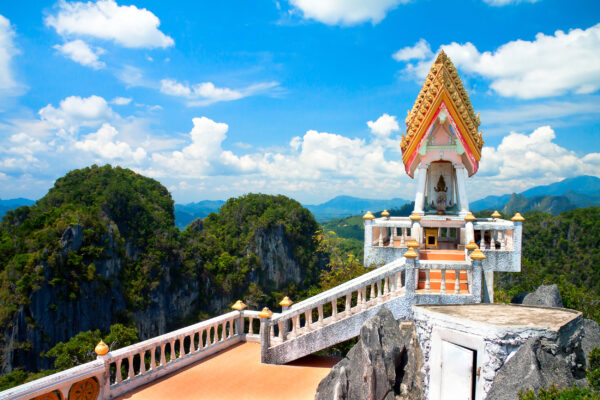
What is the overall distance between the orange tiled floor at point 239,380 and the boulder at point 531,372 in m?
3.98

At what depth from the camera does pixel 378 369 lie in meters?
7.43

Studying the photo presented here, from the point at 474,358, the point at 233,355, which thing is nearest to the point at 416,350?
the point at 474,358

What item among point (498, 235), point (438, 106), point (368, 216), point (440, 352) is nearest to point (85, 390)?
point (440, 352)

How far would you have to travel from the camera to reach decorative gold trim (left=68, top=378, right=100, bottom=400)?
7.73 m

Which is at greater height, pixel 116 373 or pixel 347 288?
pixel 347 288

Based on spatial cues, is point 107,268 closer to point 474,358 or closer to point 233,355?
point 233,355

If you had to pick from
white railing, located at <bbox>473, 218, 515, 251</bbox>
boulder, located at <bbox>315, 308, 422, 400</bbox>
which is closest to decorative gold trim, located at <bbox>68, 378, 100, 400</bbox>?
boulder, located at <bbox>315, 308, 422, 400</bbox>

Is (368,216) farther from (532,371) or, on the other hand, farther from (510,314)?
(532,371)

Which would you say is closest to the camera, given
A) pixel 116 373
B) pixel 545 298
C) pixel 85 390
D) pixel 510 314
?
pixel 510 314

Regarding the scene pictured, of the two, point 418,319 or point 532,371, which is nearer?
point 532,371

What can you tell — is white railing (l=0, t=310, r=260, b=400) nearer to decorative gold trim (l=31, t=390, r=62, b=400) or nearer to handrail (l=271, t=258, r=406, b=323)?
decorative gold trim (l=31, t=390, r=62, b=400)

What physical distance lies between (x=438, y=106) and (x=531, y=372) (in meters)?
8.04

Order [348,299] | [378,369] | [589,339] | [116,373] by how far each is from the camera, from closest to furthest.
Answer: [378,369], [589,339], [116,373], [348,299]

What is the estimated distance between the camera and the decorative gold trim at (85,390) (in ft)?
25.4
